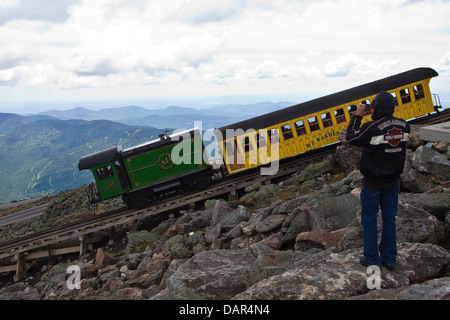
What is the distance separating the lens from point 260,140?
17.1 meters

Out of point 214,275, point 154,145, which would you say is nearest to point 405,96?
point 154,145

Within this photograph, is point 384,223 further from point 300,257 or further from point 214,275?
point 214,275

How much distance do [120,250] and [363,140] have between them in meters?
14.3

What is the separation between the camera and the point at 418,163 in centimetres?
918

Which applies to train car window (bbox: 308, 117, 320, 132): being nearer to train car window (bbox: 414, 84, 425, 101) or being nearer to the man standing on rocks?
train car window (bbox: 414, 84, 425, 101)

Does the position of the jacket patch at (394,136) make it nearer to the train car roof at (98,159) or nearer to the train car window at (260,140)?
the train car window at (260,140)

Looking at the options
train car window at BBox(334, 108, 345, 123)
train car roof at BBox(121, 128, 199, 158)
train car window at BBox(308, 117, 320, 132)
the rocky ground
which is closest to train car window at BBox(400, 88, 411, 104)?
train car window at BBox(334, 108, 345, 123)

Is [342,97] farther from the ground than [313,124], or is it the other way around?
[342,97]

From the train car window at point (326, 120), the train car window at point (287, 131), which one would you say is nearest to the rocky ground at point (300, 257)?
the train car window at point (326, 120)

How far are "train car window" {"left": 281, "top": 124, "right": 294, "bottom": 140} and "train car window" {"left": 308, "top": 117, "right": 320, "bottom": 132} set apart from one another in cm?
118

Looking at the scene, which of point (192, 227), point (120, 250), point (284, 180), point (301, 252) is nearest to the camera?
point (301, 252)

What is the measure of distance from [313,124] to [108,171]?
12.4m
